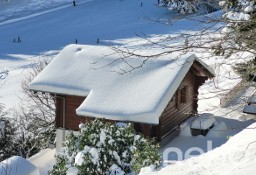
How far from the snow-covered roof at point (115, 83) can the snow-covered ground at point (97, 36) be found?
1174 millimetres

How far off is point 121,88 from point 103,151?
565cm

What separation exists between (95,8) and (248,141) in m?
55.3

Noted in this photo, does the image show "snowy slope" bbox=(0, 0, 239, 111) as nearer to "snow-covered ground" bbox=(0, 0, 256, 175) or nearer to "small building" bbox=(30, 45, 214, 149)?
"snow-covered ground" bbox=(0, 0, 256, 175)

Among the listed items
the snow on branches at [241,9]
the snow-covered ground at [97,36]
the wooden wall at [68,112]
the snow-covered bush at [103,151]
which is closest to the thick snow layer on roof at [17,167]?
the snow-covered ground at [97,36]

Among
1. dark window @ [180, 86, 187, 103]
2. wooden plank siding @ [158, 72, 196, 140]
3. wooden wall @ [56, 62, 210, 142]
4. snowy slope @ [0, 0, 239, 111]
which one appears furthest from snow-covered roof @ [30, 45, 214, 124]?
snowy slope @ [0, 0, 239, 111]

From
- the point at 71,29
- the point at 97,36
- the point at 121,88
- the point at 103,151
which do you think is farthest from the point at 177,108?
the point at 71,29

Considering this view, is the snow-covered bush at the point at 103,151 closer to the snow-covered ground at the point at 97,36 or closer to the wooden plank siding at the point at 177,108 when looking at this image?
the snow-covered ground at the point at 97,36

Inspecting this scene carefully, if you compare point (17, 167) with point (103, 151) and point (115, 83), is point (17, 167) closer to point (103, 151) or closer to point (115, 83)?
point (103, 151)

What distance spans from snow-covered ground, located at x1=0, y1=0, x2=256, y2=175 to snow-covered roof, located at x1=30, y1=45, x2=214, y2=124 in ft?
3.85

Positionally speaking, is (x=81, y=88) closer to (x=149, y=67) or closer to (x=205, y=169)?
(x=149, y=67)

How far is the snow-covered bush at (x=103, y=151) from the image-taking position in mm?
10172

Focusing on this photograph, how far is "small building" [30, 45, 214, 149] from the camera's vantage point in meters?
15.0

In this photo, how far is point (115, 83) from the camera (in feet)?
52.9

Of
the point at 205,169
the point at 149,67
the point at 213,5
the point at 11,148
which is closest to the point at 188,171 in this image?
the point at 205,169
